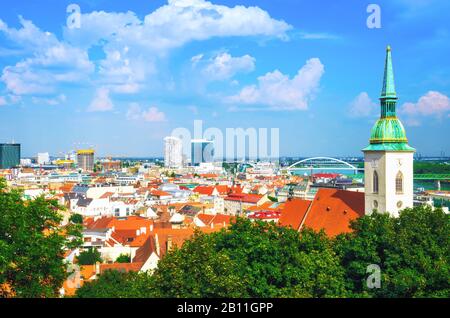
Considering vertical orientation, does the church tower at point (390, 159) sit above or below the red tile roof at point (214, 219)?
above

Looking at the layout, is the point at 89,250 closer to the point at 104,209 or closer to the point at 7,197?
the point at 7,197

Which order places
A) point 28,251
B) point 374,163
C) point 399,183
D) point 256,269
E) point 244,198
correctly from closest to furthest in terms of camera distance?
point 28,251, point 256,269, point 399,183, point 374,163, point 244,198

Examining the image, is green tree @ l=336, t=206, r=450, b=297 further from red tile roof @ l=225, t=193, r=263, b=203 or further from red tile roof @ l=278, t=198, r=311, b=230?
red tile roof @ l=225, t=193, r=263, b=203

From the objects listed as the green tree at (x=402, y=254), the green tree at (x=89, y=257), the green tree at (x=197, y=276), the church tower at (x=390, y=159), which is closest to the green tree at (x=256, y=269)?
the green tree at (x=197, y=276)

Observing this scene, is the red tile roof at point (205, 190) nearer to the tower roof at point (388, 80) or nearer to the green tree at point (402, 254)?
the tower roof at point (388, 80)

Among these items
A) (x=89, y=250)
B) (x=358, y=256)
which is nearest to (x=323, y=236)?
(x=358, y=256)

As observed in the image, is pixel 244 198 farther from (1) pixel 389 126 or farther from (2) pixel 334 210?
(1) pixel 389 126

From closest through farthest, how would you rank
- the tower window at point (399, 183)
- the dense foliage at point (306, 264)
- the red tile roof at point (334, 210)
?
the dense foliage at point (306, 264) → the tower window at point (399, 183) → the red tile roof at point (334, 210)

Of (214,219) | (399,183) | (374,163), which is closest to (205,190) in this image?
(214,219)
